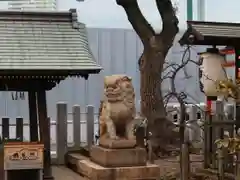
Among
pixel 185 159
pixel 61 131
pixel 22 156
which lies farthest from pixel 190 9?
pixel 22 156

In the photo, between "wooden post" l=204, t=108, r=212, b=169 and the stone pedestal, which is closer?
the stone pedestal

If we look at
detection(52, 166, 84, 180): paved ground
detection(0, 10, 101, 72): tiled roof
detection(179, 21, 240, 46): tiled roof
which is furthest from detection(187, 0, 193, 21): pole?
detection(52, 166, 84, 180): paved ground

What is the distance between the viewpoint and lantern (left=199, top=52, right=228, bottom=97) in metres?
8.45

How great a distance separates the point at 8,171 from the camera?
794 cm

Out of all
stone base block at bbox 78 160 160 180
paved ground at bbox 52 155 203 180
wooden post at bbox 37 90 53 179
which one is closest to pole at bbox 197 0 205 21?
paved ground at bbox 52 155 203 180

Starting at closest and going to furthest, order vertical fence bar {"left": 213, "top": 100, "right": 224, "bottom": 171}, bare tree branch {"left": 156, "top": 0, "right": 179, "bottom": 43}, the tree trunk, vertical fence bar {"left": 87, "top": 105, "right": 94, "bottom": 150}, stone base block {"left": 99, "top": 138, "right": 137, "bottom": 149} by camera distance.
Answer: vertical fence bar {"left": 213, "top": 100, "right": 224, "bottom": 171}, stone base block {"left": 99, "top": 138, "right": 137, "bottom": 149}, bare tree branch {"left": 156, "top": 0, "right": 179, "bottom": 43}, the tree trunk, vertical fence bar {"left": 87, "top": 105, "right": 94, "bottom": 150}

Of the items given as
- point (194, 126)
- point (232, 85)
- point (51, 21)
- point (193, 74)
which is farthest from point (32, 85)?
point (193, 74)

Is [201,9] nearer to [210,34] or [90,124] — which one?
[90,124]

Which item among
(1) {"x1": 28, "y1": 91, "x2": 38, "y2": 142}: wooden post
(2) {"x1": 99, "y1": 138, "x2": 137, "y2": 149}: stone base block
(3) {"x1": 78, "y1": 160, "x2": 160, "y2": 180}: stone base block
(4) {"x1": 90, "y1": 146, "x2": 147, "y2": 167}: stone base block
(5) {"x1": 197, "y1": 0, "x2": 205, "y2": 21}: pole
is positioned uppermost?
(5) {"x1": 197, "y1": 0, "x2": 205, "y2": 21}: pole

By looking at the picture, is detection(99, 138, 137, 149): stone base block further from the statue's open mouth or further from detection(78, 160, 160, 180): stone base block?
the statue's open mouth

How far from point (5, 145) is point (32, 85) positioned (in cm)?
→ 175

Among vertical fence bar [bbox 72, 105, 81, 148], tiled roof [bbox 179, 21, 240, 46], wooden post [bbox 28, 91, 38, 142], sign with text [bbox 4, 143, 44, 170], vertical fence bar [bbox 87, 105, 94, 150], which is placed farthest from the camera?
vertical fence bar [bbox 87, 105, 94, 150]

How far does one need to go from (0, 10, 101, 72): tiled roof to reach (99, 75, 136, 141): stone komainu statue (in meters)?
0.42

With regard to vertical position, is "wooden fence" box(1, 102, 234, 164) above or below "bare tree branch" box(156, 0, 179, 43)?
below
